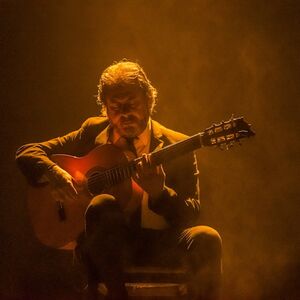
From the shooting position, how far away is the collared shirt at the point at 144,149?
238cm

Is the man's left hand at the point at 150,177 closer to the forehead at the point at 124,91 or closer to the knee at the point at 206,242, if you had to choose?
the knee at the point at 206,242

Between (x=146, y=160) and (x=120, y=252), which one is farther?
(x=146, y=160)

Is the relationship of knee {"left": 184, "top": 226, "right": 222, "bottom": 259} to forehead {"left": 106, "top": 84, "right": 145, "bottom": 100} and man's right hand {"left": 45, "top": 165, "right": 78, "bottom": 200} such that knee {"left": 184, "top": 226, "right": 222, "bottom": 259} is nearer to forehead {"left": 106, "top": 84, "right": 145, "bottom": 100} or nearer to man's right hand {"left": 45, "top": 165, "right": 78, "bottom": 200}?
man's right hand {"left": 45, "top": 165, "right": 78, "bottom": 200}

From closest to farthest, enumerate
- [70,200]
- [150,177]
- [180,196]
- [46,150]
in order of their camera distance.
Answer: [150,177], [180,196], [70,200], [46,150]

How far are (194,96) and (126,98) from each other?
63 cm

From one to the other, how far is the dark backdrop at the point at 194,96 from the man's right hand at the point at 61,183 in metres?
0.64

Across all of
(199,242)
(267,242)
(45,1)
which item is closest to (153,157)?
(199,242)

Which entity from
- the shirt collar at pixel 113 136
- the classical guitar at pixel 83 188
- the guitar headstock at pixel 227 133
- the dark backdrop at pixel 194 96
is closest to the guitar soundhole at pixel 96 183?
the classical guitar at pixel 83 188

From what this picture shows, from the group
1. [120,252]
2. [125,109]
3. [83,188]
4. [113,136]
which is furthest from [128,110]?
[120,252]

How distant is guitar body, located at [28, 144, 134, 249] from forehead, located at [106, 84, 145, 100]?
245mm

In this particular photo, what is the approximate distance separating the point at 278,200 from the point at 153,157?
3.41ft

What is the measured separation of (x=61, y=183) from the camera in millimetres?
2451

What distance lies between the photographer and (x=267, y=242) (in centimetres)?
299

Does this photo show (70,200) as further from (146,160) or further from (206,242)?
(206,242)
